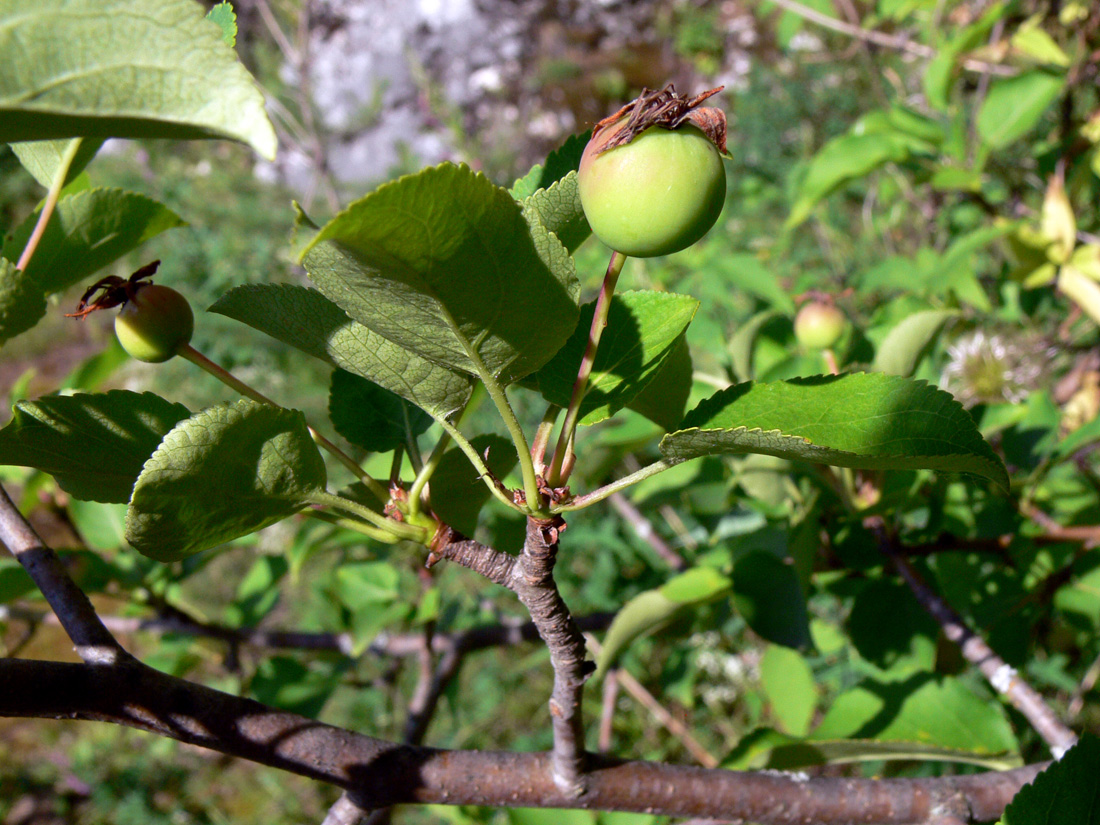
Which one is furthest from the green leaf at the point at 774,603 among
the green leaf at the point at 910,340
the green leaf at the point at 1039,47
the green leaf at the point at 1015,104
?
the green leaf at the point at 1039,47

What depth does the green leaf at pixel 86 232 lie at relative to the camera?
18.0 inches

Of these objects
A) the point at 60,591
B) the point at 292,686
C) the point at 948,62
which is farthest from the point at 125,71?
the point at 948,62

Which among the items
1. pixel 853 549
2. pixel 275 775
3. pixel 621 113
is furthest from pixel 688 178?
pixel 275 775

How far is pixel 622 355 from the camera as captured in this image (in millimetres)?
376

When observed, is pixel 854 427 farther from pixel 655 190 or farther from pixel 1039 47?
pixel 1039 47

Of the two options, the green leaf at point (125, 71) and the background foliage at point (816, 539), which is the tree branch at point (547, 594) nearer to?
the background foliage at point (816, 539)

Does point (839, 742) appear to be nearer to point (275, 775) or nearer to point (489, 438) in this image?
point (489, 438)

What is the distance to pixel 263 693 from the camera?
3.42ft

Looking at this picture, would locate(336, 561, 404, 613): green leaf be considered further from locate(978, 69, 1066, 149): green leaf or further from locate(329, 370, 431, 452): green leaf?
locate(978, 69, 1066, 149): green leaf

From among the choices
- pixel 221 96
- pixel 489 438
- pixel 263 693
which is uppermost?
pixel 221 96

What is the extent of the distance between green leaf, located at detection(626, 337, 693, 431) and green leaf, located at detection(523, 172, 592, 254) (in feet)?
0.41

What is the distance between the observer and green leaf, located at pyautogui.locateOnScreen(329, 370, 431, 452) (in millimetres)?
452

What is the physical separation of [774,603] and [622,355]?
1.40ft

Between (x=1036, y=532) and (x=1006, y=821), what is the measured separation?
54cm
